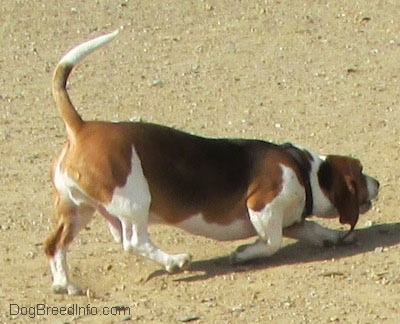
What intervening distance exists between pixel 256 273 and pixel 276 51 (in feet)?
16.6

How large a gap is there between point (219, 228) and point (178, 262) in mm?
404

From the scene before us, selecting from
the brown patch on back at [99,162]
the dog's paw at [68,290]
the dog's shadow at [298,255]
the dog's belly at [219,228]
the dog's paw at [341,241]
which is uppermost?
the brown patch on back at [99,162]

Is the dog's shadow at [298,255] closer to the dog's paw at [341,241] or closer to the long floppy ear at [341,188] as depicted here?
the dog's paw at [341,241]

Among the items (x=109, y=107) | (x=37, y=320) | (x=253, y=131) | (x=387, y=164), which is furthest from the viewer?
(x=109, y=107)

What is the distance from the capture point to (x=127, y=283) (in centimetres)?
735

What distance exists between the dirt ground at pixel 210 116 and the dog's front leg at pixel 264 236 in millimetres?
75

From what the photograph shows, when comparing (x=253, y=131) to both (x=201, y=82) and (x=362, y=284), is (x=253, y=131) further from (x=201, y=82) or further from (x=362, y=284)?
(x=362, y=284)

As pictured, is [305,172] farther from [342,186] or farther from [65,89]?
[65,89]

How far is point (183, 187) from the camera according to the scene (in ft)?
23.9

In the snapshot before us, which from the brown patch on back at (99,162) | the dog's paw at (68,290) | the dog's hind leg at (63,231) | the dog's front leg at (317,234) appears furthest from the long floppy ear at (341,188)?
the dog's paw at (68,290)

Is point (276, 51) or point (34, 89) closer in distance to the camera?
point (34, 89)

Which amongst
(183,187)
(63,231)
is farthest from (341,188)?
(63,231)

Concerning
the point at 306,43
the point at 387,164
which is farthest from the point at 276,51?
the point at 387,164

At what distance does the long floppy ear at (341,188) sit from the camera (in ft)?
25.1
